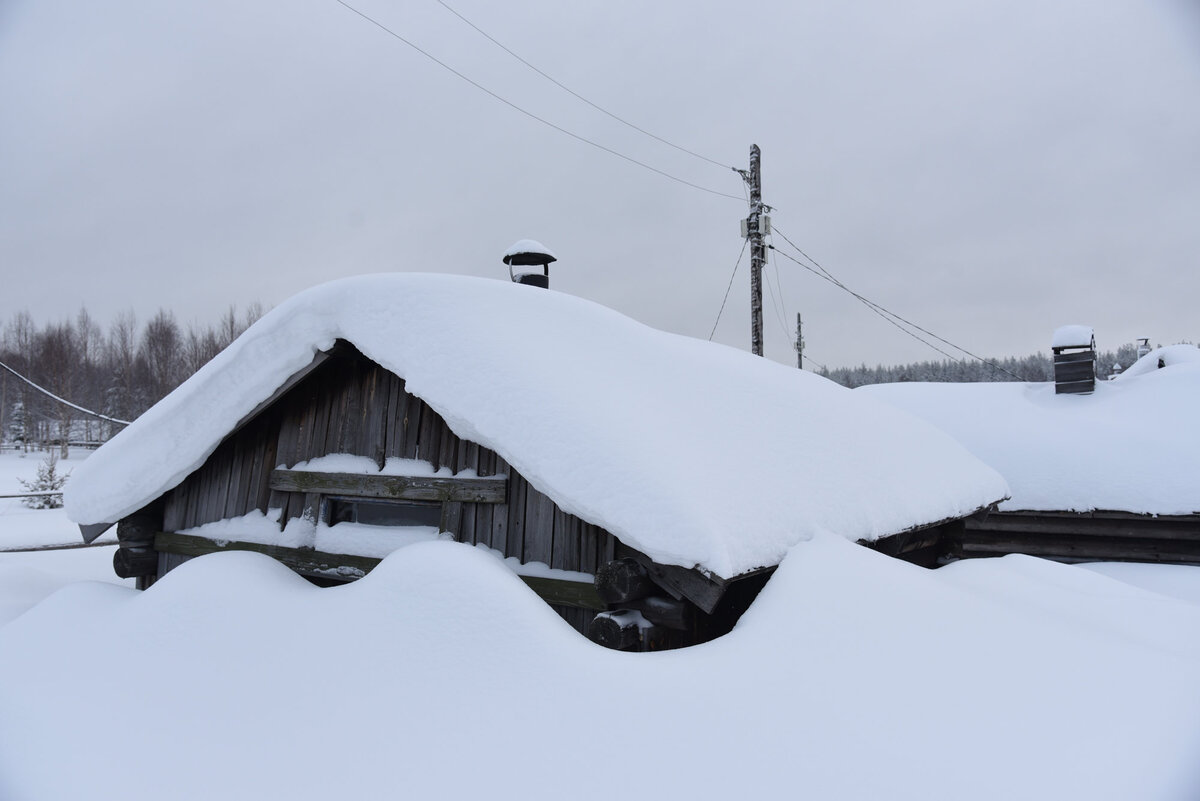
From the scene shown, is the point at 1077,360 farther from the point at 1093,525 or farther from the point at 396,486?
the point at 396,486

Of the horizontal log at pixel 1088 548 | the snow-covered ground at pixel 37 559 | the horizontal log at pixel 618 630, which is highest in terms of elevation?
the horizontal log at pixel 618 630

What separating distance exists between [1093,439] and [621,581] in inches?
391

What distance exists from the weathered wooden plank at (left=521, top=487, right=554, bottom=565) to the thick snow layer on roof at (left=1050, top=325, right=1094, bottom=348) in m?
12.0

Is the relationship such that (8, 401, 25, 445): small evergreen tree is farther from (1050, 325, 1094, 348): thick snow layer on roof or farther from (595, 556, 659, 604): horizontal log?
(1050, 325, 1094, 348): thick snow layer on roof

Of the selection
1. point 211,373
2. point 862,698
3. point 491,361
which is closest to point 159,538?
point 211,373

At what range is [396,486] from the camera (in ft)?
14.7

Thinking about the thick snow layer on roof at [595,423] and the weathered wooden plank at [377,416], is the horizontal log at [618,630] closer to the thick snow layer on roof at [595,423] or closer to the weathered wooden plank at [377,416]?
the thick snow layer on roof at [595,423]

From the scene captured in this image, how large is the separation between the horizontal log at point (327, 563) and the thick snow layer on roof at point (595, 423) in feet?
1.82

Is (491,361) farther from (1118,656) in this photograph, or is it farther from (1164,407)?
(1164,407)

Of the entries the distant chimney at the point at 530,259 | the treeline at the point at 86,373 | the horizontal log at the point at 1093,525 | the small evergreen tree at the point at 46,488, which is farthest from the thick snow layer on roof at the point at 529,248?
the treeline at the point at 86,373

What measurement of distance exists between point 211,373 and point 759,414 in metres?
4.54

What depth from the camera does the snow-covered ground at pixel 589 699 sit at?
219 cm

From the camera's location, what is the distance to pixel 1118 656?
9.61ft

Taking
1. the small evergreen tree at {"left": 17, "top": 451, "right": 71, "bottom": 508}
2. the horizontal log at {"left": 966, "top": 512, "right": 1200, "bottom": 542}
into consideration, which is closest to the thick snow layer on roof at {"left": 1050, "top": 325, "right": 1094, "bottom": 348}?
the horizontal log at {"left": 966, "top": 512, "right": 1200, "bottom": 542}
